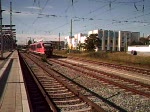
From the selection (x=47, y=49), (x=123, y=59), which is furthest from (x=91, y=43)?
(x=123, y=59)

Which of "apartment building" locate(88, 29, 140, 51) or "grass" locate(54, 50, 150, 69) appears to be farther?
"apartment building" locate(88, 29, 140, 51)

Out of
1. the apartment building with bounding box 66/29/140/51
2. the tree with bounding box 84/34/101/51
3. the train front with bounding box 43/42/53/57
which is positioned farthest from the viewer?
the apartment building with bounding box 66/29/140/51

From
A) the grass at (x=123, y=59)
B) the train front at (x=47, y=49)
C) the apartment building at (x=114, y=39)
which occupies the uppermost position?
the apartment building at (x=114, y=39)

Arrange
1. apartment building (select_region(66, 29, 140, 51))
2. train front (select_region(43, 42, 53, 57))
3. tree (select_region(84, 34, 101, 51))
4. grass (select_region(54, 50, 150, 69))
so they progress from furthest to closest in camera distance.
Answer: apartment building (select_region(66, 29, 140, 51)) → tree (select_region(84, 34, 101, 51)) → train front (select_region(43, 42, 53, 57)) → grass (select_region(54, 50, 150, 69))

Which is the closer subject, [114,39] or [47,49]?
[47,49]

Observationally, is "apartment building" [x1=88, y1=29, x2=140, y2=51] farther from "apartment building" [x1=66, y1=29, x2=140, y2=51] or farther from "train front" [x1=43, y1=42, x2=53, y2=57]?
"train front" [x1=43, y1=42, x2=53, y2=57]

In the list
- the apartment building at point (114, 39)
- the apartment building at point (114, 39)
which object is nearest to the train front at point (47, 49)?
the apartment building at point (114, 39)

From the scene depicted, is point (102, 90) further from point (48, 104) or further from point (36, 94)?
point (48, 104)

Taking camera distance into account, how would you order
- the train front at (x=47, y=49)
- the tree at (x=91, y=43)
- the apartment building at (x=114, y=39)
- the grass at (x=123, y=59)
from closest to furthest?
the grass at (x=123, y=59) → the train front at (x=47, y=49) → the tree at (x=91, y=43) → the apartment building at (x=114, y=39)

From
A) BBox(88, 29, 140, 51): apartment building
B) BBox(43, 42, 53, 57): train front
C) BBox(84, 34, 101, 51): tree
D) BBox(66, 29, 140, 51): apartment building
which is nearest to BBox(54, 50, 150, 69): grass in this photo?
BBox(43, 42, 53, 57): train front

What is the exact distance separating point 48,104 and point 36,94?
249cm

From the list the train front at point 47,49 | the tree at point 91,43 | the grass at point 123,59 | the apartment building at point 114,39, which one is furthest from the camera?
the apartment building at point 114,39

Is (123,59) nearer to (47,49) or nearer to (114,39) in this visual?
(47,49)

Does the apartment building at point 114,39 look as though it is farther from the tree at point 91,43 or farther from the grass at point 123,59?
the grass at point 123,59
